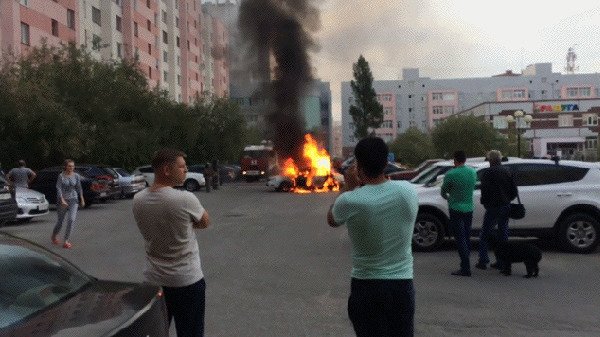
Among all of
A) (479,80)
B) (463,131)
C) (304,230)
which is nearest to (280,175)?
(304,230)

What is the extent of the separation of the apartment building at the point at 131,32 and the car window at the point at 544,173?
24.6 metres

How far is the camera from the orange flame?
32.1m

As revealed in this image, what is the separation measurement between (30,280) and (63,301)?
253 millimetres

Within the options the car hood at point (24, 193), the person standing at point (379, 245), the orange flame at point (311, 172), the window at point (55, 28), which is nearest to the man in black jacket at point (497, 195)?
the person standing at point (379, 245)

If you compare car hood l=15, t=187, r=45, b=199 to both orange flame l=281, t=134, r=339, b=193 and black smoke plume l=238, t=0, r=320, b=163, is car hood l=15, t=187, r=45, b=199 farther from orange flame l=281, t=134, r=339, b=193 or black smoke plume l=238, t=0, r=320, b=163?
orange flame l=281, t=134, r=339, b=193

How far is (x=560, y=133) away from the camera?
84.0 metres

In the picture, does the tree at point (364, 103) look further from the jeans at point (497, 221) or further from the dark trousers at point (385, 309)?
the dark trousers at point (385, 309)

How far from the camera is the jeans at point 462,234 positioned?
8258 mm

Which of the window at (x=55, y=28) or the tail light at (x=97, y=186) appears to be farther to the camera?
the window at (x=55, y=28)

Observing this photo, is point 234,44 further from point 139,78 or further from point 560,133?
point 560,133

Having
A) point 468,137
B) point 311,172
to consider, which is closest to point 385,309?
point 311,172

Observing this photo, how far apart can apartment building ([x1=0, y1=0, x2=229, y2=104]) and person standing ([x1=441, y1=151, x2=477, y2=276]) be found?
25993mm

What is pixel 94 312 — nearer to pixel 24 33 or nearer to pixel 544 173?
pixel 544 173

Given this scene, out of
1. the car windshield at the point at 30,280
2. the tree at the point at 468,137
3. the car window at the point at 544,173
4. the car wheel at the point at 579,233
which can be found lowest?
the car wheel at the point at 579,233
